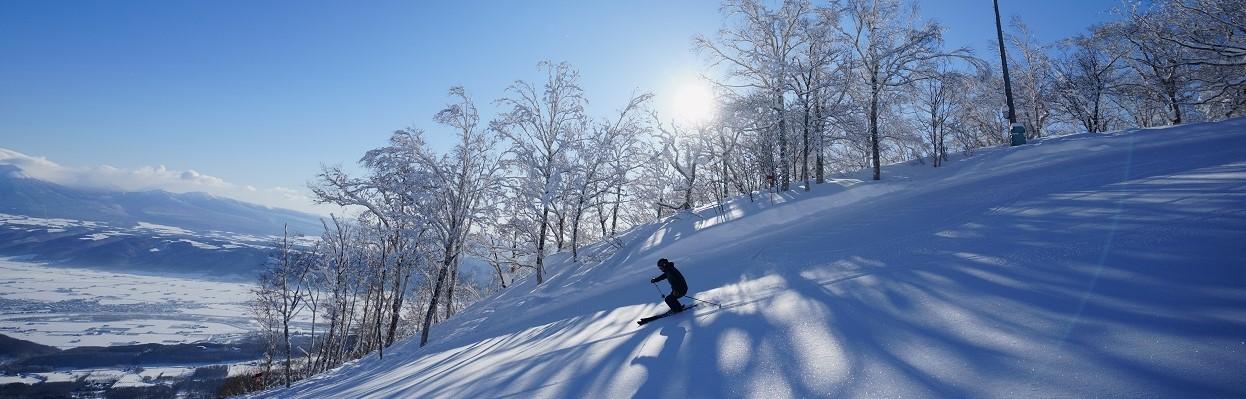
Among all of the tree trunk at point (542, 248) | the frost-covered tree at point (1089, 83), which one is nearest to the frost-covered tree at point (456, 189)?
the tree trunk at point (542, 248)

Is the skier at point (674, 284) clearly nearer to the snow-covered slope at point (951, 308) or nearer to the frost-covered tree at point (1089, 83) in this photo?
the snow-covered slope at point (951, 308)

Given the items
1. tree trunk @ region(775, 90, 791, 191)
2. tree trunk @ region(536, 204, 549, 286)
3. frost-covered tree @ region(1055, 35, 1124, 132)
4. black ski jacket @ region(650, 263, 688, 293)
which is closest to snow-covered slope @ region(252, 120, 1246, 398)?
black ski jacket @ region(650, 263, 688, 293)

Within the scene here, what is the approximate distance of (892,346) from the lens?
460cm

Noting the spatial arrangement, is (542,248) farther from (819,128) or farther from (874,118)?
(874,118)

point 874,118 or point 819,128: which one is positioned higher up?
point 874,118

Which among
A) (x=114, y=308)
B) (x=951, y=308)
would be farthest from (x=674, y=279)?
(x=114, y=308)

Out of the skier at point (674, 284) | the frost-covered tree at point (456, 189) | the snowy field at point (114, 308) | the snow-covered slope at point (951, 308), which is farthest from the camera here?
the snowy field at point (114, 308)

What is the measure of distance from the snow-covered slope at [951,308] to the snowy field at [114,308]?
47.4 meters

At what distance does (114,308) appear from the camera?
284 ft

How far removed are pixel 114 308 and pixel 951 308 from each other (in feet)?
414

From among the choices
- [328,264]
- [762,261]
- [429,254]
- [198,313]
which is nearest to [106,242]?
[198,313]

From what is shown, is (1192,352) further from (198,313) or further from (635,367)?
(198,313)

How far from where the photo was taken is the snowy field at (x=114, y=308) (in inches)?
2618

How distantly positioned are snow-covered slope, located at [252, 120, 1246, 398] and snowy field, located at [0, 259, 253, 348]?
4736cm
